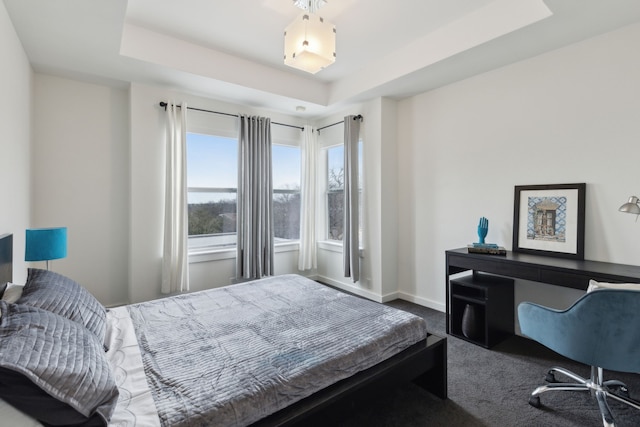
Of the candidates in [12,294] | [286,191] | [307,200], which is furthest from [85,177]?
[307,200]

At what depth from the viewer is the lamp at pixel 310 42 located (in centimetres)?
203

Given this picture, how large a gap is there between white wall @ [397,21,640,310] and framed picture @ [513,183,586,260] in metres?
0.07

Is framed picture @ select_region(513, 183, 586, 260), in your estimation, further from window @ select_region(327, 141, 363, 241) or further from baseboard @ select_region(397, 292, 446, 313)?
window @ select_region(327, 141, 363, 241)

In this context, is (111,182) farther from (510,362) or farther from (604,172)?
(604,172)

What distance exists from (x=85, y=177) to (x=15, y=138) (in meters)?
0.95

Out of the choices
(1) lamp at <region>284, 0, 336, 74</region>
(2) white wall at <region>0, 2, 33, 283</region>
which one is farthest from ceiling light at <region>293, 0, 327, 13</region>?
(2) white wall at <region>0, 2, 33, 283</region>

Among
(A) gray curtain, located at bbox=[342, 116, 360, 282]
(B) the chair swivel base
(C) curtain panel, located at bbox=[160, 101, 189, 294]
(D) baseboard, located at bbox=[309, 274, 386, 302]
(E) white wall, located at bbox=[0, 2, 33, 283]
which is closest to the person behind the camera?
(B) the chair swivel base

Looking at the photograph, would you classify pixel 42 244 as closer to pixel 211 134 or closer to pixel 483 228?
pixel 211 134

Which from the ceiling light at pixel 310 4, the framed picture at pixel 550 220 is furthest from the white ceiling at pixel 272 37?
the framed picture at pixel 550 220

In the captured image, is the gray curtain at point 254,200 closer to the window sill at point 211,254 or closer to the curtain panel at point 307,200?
the window sill at point 211,254

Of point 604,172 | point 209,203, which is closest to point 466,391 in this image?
point 604,172

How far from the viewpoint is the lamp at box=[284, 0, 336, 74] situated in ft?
6.66

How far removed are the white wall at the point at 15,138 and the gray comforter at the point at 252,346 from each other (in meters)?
1.10

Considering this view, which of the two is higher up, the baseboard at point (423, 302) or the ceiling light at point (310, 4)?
the ceiling light at point (310, 4)
